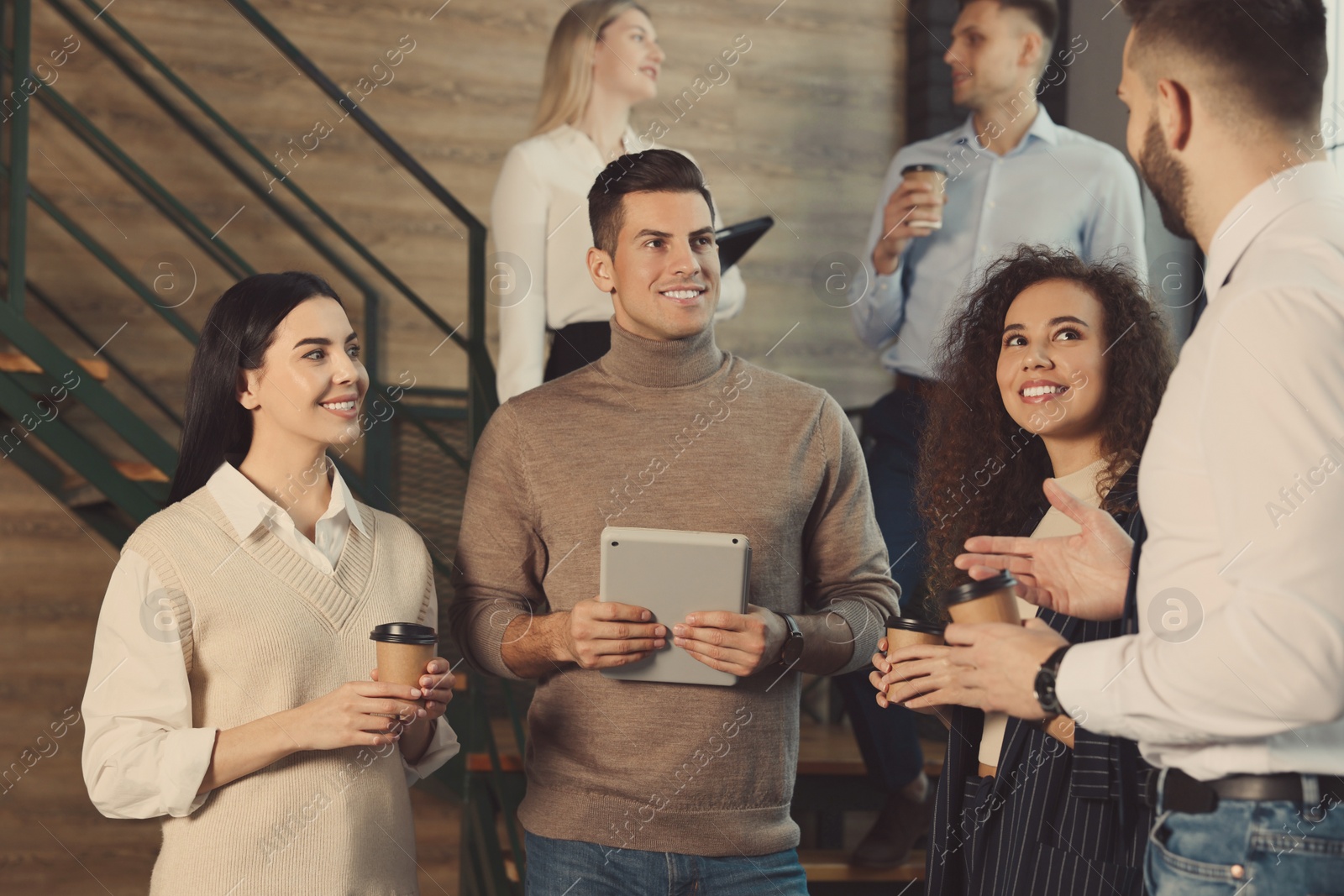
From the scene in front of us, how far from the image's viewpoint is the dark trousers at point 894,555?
10.00ft

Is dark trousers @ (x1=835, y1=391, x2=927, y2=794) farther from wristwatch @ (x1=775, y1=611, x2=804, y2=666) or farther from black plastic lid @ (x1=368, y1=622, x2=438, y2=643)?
black plastic lid @ (x1=368, y1=622, x2=438, y2=643)

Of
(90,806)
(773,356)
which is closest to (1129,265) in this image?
(773,356)

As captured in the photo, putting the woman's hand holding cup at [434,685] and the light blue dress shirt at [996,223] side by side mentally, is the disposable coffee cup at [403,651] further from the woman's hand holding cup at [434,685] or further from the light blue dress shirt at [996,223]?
the light blue dress shirt at [996,223]

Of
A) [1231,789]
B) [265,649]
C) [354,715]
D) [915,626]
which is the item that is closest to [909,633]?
[915,626]

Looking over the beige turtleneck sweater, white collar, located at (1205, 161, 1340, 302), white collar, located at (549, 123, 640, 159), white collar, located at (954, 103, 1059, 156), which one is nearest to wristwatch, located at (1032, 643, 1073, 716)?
white collar, located at (1205, 161, 1340, 302)

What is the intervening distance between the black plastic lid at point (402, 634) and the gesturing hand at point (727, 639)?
0.38 metres

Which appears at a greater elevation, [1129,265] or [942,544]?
[1129,265]

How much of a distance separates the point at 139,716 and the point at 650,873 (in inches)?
30.2

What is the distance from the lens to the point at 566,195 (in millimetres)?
3078

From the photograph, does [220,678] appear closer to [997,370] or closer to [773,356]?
[997,370]

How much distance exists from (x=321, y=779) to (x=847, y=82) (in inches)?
166

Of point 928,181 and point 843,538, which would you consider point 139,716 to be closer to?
point 843,538

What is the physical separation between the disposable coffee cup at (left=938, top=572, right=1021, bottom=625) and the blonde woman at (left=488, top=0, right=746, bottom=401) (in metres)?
1.62

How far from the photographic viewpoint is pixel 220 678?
1.70 meters
